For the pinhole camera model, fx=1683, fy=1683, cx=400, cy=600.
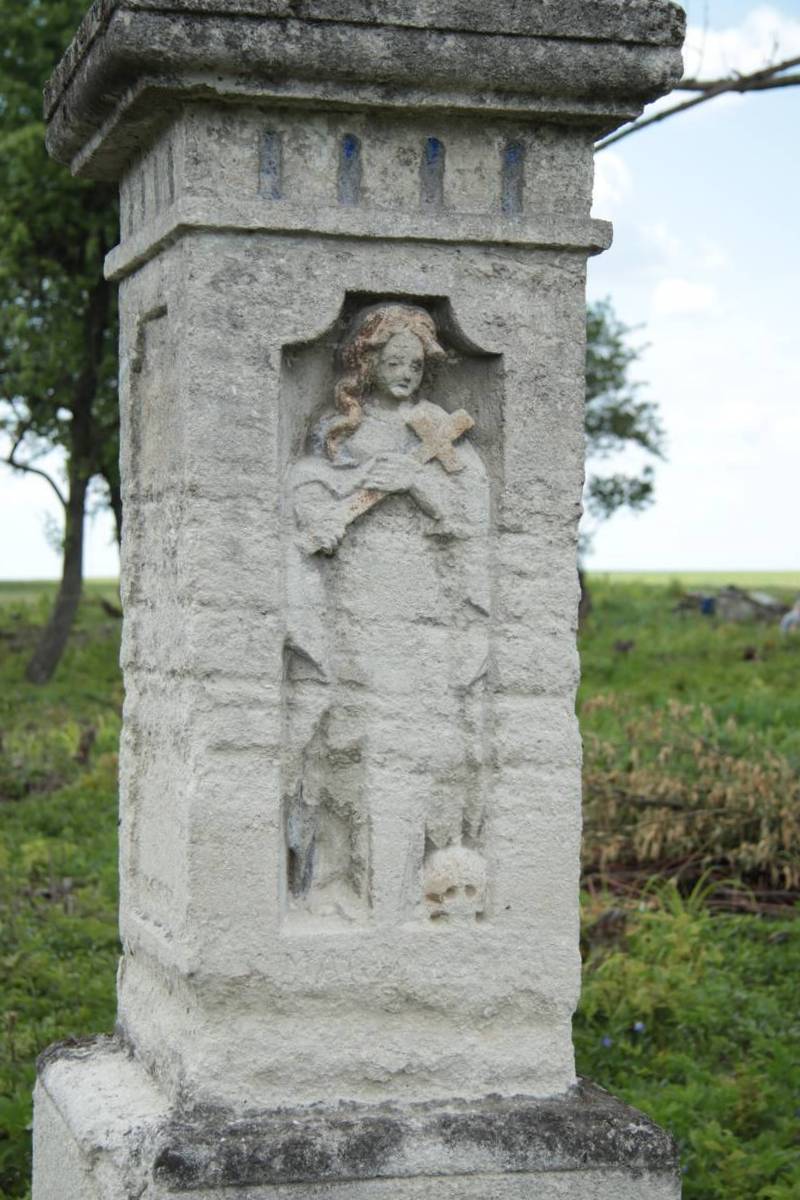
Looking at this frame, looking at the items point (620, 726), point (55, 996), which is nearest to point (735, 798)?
point (620, 726)

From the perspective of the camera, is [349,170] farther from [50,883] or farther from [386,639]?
[50,883]

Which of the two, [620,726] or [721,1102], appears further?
[620,726]

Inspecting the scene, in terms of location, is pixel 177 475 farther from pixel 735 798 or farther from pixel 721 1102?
pixel 735 798

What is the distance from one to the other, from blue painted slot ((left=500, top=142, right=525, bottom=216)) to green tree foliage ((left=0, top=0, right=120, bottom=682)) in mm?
10679

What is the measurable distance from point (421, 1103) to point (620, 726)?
6.31 metres

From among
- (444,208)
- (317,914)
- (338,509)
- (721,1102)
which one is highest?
(444,208)

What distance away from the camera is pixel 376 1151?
11.9ft

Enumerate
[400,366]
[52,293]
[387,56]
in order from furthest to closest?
[52,293], [400,366], [387,56]

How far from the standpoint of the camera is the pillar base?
140 inches

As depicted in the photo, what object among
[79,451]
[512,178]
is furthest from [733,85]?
[79,451]

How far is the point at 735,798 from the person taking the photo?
776 centimetres

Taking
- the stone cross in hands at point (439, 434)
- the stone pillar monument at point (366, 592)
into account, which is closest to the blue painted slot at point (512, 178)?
the stone pillar monument at point (366, 592)

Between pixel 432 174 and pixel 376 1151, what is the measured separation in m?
2.14

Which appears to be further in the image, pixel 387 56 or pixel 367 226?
pixel 367 226
